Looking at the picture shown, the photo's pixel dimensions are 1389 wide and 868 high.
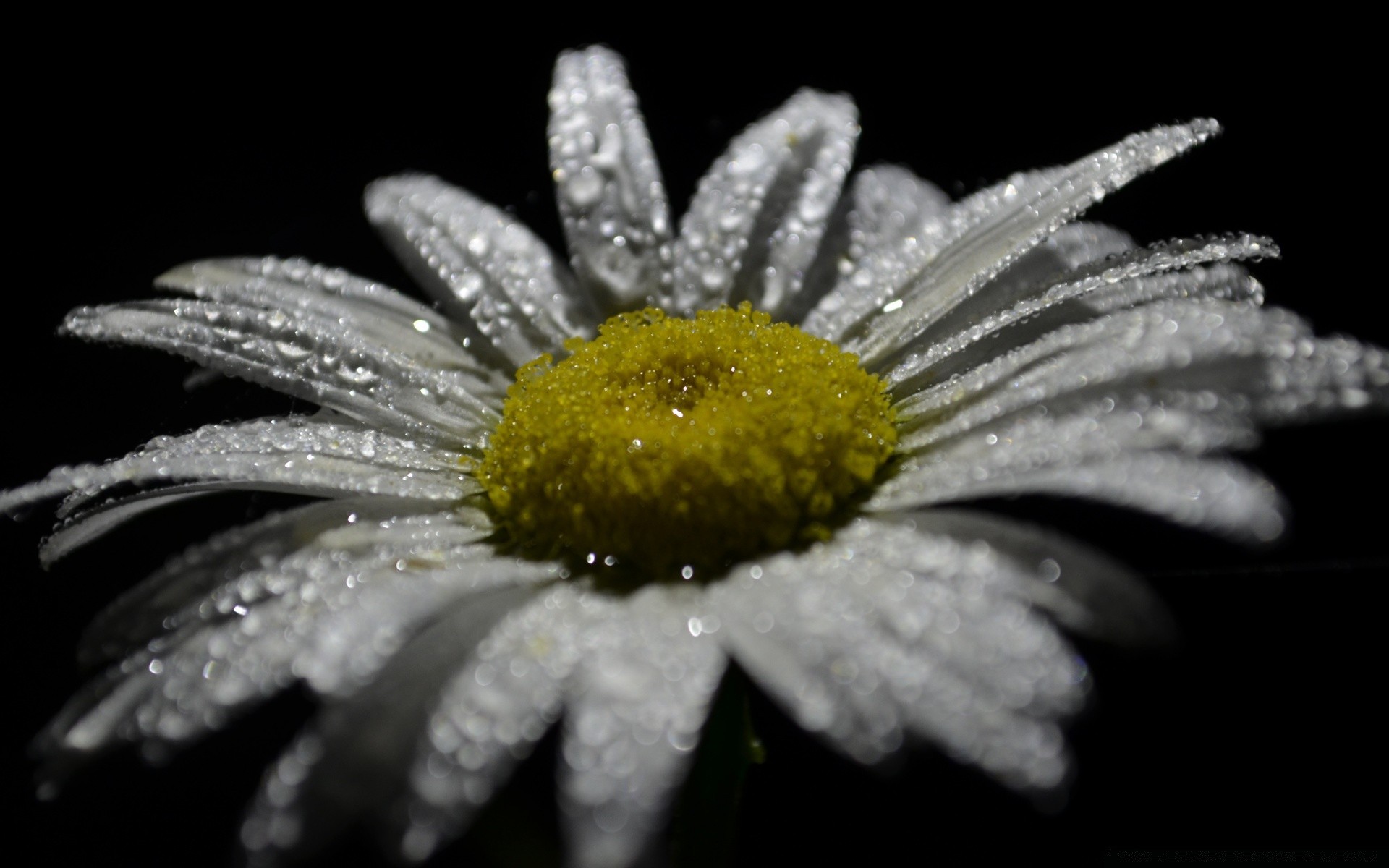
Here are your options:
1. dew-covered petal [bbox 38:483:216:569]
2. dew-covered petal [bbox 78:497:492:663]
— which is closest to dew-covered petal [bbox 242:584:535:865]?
dew-covered petal [bbox 78:497:492:663]

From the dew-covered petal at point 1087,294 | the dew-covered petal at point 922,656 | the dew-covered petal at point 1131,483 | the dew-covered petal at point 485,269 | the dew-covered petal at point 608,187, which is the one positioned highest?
the dew-covered petal at point 1087,294

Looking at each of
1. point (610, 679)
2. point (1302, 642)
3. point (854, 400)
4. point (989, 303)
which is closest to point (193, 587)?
point (610, 679)

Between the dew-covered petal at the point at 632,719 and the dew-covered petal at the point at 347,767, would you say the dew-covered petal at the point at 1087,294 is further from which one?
the dew-covered petal at the point at 347,767

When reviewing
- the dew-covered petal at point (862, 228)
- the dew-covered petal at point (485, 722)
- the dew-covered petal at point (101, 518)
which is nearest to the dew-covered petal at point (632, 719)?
the dew-covered petal at point (485, 722)

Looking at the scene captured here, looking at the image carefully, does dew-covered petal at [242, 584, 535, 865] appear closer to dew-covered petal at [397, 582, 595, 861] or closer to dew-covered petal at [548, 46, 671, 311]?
dew-covered petal at [397, 582, 595, 861]

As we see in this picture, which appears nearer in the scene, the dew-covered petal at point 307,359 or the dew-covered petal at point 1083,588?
the dew-covered petal at point 1083,588

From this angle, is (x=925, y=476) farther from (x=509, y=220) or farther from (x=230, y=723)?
(x=509, y=220)
